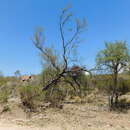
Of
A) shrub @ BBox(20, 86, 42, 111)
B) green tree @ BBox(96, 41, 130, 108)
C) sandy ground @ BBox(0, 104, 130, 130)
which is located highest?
green tree @ BBox(96, 41, 130, 108)

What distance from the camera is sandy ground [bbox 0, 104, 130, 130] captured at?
24.4 feet

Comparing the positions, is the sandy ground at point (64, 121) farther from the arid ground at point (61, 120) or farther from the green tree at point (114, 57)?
the green tree at point (114, 57)

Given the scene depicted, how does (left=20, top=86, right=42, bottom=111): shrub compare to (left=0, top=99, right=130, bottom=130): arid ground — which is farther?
(left=20, top=86, right=42, bottom=111): shrub

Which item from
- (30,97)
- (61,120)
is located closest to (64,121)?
(61,120)

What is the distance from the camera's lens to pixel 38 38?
14.9 metres

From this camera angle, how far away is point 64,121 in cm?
816

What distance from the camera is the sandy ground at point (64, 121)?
24.4 feet

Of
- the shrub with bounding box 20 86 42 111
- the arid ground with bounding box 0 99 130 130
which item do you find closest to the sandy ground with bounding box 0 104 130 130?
the arid ground with bounding box 0 99 130 130

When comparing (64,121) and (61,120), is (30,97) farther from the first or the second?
(64,121)

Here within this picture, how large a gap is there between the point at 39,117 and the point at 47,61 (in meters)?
7.59

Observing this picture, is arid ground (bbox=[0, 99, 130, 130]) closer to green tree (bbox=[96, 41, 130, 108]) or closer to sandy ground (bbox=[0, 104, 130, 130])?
sandy ground (bbox=[0, 104, 130, 130])

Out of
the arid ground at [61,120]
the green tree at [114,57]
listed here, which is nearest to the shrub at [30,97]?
the arid ground at [61,120]

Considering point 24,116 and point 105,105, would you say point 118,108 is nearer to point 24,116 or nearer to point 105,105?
point 105,105

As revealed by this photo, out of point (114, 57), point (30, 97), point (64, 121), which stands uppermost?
point (114, 57)
